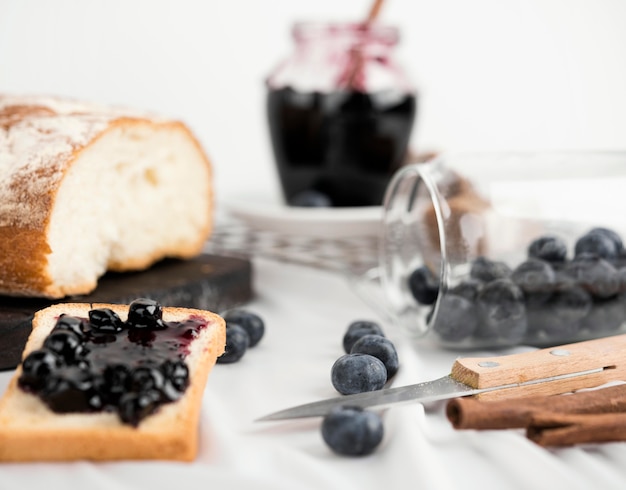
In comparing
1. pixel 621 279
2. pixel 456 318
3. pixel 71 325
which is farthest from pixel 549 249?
pixel 71 325

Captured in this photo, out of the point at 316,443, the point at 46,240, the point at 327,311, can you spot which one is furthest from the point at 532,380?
the point at 46,240

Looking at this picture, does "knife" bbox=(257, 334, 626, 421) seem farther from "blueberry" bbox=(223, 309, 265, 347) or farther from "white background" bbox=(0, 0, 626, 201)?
"white background" bbox=(0, 0, 626, 201)

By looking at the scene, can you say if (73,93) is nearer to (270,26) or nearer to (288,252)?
(270,26)

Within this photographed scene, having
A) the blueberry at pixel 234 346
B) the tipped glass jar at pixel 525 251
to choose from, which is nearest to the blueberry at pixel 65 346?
the blueberry at pixel 234 346

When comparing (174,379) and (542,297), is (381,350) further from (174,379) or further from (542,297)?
(174,379)

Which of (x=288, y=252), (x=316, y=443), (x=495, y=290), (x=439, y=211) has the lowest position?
(x=288, y=252)

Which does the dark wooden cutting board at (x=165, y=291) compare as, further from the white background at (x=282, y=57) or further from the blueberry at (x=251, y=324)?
the white background at (x=282, y=57)
